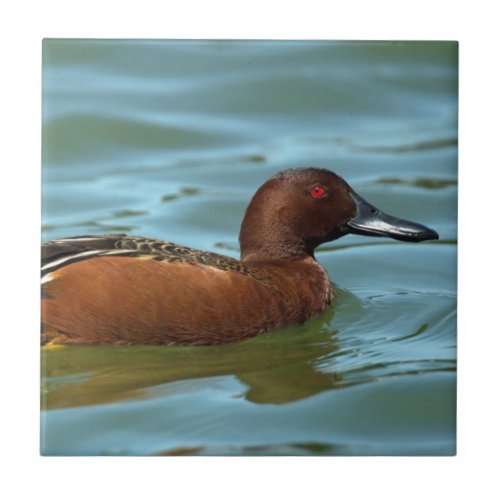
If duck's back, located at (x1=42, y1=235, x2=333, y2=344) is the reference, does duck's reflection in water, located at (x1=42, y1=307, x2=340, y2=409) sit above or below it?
below

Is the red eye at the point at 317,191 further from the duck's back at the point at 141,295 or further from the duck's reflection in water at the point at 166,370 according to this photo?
the duck's reflection in water at the point at 166,370

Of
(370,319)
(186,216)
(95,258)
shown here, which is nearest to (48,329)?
(95,258)

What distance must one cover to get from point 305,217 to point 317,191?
0.62 ft

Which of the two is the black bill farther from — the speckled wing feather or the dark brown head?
the speckled wing feather

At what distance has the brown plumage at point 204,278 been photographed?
318 inches

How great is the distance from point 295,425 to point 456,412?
0.82 m

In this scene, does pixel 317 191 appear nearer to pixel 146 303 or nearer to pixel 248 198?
pixel 248 198

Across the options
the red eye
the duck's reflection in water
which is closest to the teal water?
the duck's reflection in water

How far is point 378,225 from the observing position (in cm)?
873

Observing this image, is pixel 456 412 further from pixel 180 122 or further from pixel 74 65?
pixel 74 65

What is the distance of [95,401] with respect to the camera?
7926 millimetres

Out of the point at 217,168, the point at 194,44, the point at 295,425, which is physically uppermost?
the point at 194,44

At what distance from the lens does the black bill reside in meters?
8.56

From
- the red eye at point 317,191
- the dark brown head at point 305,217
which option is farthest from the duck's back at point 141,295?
the red eye at point 317,191
